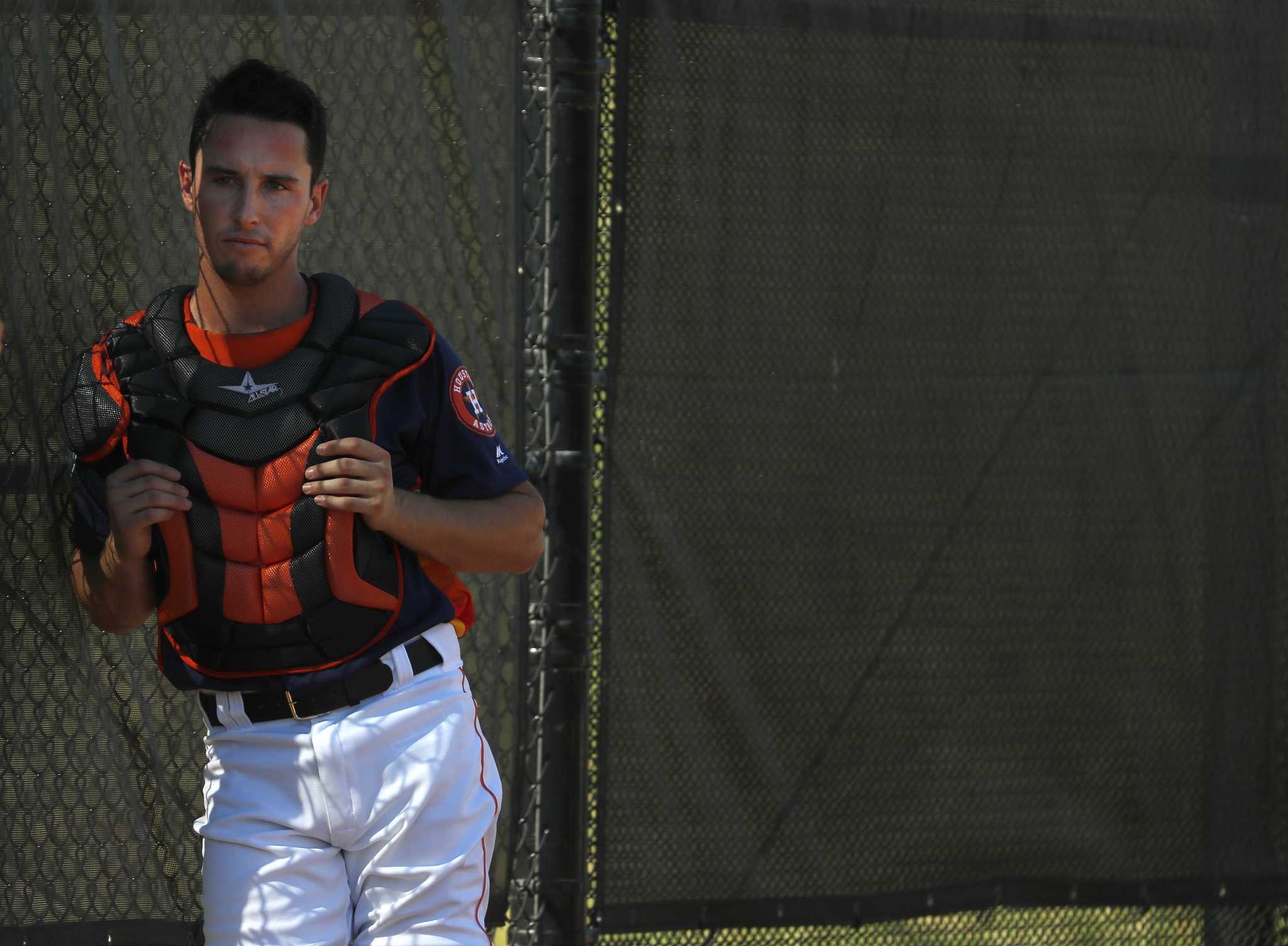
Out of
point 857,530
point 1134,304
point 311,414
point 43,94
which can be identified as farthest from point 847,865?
point 43,94

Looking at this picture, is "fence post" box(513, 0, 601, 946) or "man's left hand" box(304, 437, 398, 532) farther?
"fence post" box(513, 0, 601, 946)

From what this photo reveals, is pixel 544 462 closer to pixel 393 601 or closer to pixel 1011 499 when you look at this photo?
pixel 393 601

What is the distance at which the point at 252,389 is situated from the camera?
7.55ft

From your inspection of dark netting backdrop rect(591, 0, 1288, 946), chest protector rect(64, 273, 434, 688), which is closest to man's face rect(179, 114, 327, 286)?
chest protector rect(64, 273, 434, 688)

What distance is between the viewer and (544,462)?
3.17 m

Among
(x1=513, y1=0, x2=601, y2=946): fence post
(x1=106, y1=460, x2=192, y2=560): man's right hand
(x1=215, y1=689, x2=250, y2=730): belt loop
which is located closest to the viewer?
(x1=106, y1=460, x2=192, y2=560): man's right hand

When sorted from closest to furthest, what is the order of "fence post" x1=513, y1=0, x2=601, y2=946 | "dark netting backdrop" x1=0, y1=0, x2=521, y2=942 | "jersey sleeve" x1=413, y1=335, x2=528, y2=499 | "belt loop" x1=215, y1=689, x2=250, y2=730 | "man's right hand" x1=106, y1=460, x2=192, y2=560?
"man's right hand" x1=106, y1=460, x2=192, y2=560 → "belt loop" x1=215, y1=689, x2=250, y2=730 → "jersey sleeve" x1=413, y1=335, x2=528, y2=499 → "dark netting backdrop" x1=0, y1=0, x2=521, y2=942 → "fence post" x1=513, y1=0, x2=601, y2=946

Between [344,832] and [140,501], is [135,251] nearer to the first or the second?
[140,501]

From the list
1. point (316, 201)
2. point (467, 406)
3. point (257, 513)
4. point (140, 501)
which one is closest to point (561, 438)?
point (467, 406)

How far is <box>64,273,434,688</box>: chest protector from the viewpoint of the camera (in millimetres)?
2291

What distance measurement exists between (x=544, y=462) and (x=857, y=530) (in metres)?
0.77

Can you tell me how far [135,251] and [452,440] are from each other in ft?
3.07

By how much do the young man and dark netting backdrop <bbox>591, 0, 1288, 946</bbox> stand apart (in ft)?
3.04

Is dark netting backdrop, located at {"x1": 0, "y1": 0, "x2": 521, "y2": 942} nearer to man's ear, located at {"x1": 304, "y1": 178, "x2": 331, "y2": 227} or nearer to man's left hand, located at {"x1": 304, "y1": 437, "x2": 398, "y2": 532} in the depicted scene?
man's ear, located at {"x1": 304, "y1": 178, "x2": 331, "y2": 227}
